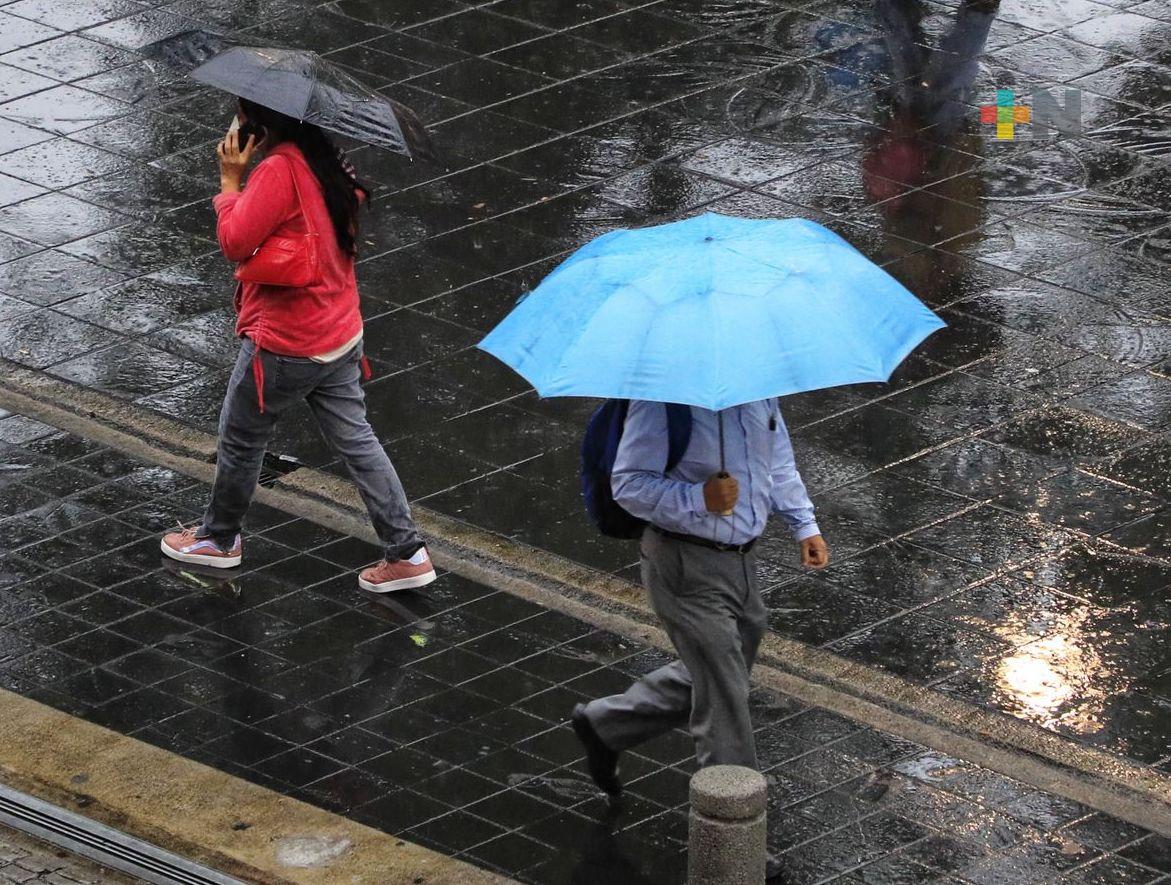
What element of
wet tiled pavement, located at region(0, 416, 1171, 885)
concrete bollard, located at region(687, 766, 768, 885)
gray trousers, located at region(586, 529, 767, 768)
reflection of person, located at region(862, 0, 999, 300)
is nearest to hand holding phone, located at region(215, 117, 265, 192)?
wet tiled pavement, located at region(0, 416, 1171, 885)

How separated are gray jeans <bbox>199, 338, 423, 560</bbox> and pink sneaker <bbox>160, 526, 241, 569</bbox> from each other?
0.18m

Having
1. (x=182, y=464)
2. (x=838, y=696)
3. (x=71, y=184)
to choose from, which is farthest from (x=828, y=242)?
(x=71, y=184)

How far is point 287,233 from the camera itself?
25.0 ft

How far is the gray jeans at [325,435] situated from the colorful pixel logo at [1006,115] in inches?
210

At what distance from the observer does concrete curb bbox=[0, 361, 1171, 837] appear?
23.5 ft

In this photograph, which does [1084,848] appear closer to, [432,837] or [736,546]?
[736,546]

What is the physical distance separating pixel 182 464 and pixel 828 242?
13.0 ft

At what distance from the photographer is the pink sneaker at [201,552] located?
8367mm

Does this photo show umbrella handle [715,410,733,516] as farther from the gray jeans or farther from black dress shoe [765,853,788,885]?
the gray jeans

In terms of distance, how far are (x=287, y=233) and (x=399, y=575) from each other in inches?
56.1

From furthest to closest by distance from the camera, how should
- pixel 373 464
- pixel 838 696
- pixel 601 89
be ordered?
pixel 601 89, pixel 373 464, pixel 838 696

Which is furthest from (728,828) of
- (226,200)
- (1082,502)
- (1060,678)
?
(1082,502)

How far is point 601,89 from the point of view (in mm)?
12633

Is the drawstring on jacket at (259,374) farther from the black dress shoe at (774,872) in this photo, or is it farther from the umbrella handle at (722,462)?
the black dress shoe at (774,872)
